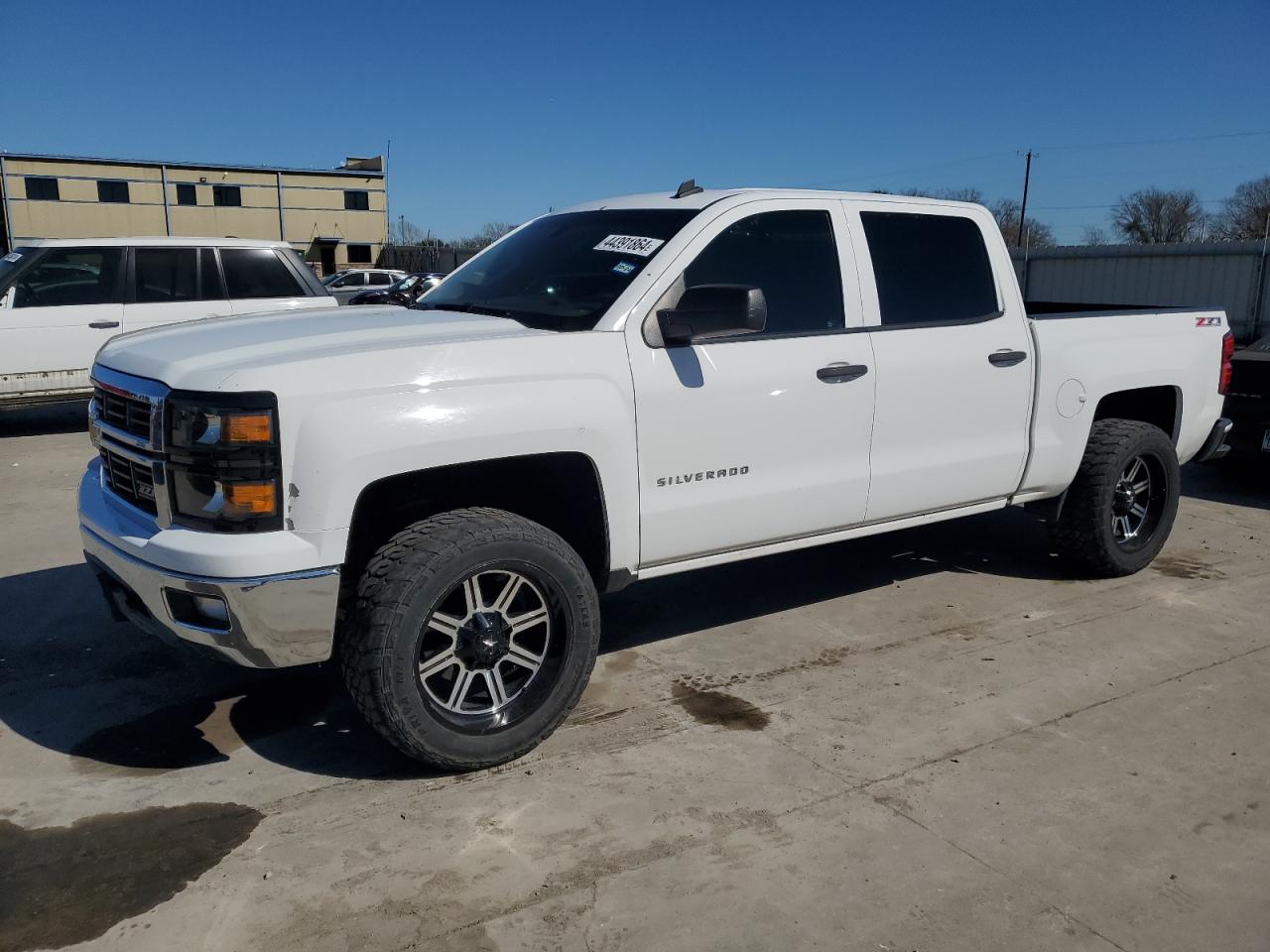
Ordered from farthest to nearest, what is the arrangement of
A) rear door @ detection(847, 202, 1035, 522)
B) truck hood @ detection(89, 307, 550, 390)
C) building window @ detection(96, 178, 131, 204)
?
building window @ detection(96, 178, 131, 204) → rear door @ detection(847, 202, 1035, 522) → truck hood @ detection(89, 307, 550, 390)

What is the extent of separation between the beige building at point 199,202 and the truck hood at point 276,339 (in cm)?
4589

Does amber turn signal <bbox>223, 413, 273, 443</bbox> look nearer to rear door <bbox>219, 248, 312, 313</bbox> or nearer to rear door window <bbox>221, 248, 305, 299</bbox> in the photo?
rear door <bbox>219, 248, 312, 313</bbox>

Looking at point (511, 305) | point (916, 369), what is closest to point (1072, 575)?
point (916, 369)

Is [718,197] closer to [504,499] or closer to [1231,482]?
[504,499]

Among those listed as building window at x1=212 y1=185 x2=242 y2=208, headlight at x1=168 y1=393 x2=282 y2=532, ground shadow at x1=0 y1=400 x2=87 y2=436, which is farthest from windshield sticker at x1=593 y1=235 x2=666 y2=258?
building window at x1=212 y1=185 x2=242 y2=208

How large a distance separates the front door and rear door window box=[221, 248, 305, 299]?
24.4ft

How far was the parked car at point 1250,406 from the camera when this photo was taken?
7.97 m

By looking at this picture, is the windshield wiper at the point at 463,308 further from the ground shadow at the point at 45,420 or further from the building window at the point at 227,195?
the building window at the point at 227,195

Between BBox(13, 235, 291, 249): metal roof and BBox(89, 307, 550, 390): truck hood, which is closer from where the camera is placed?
BBox(89, 307, 550, 390): truck hood

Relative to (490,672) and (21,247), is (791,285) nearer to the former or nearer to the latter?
(490,672)

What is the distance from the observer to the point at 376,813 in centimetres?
335

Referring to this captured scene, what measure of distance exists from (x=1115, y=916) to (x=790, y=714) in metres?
1.47

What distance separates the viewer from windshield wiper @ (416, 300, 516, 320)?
13.6 feet

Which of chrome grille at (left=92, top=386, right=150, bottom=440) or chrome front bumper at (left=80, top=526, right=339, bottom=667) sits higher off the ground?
chrome grille at (left=92, top=386, right=150, bottom=440)
